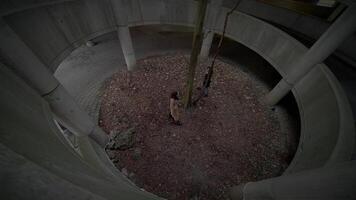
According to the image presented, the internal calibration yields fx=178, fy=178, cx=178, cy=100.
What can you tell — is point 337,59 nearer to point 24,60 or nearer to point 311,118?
point 311,118

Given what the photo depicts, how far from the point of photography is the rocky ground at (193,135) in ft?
20.2

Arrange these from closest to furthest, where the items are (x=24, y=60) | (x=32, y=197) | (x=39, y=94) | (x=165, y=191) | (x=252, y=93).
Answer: (x=32, y=197)
(x=24, y=60)
(x=39, y=94)
(x=165, y=191)
(x=252, y=93)

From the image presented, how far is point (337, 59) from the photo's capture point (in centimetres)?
900

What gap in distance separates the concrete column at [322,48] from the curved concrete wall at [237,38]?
0.26 metres

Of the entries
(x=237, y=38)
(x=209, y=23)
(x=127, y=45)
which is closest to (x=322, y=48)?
(x=237, y=38)

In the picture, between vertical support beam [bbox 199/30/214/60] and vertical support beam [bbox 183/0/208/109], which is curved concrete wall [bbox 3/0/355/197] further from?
vertical support beam [bbox 183/0/208/109]

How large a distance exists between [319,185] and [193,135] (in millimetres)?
4906

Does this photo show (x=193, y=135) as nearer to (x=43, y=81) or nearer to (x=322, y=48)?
(x=43, y=81)

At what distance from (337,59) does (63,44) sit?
1238 centimetres

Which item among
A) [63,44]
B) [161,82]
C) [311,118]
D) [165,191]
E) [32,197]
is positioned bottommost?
[165,191]

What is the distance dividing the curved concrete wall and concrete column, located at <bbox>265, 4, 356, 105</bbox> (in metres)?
0.26

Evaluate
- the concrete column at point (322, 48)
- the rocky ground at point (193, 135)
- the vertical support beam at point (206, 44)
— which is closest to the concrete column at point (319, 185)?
the rocky ground at point (193, 135)

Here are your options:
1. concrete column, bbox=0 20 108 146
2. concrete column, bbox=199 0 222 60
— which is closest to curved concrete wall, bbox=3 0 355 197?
concrete column, bbox=199 0 222 60

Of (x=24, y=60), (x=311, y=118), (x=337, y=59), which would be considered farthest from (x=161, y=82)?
(x=337, y=59)
